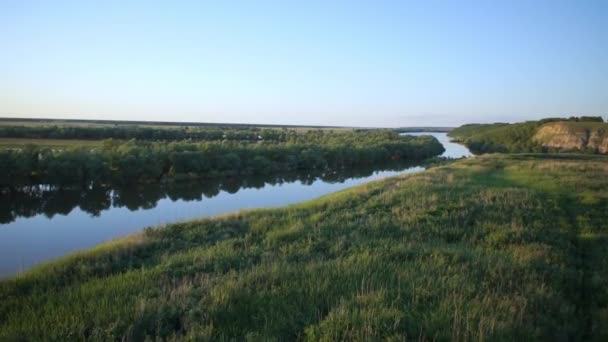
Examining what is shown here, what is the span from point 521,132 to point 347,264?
9046 cm

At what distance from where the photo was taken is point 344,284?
552cm

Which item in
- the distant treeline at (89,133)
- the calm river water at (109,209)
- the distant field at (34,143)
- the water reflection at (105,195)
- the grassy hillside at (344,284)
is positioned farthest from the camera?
the distant treeline at (89,133)

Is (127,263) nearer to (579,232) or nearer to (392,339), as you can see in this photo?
(392,339)

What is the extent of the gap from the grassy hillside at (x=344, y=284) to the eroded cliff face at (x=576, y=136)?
214 feet

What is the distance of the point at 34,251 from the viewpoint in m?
17.6

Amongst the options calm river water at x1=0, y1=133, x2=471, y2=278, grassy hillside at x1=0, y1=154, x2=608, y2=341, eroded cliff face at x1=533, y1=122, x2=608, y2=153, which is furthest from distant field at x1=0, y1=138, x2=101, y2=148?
eroded cliff face at x1=533, y1=122, x2=608, y2=153

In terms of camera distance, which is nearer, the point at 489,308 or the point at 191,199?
the point at 489,308

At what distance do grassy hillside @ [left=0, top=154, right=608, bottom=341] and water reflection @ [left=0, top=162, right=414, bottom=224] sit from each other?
21.1m

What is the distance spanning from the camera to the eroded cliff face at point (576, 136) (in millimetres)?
62500

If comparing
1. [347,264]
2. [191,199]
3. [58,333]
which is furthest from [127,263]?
[191,199]

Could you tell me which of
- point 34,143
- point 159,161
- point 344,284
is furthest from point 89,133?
point 344,284

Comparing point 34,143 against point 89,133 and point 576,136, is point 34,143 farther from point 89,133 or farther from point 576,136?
point 576,136

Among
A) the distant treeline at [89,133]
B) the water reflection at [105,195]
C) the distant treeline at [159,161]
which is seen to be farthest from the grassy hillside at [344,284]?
the distant treeline at [89,133]

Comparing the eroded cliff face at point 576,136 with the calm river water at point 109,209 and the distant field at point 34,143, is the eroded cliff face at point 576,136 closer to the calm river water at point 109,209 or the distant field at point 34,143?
the calm river water at point 109,209
